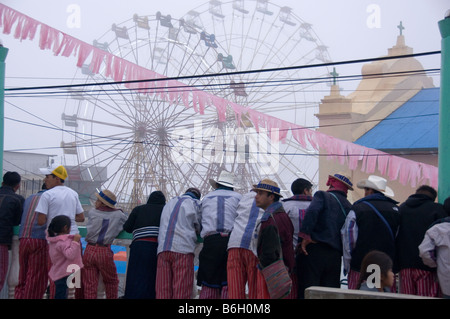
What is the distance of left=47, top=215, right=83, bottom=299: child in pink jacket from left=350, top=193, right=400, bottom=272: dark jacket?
8.79ft

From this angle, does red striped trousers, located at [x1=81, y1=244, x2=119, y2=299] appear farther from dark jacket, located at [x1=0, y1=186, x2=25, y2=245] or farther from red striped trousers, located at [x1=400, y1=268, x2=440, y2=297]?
red striped trousers, located at [x1=400, y1=268, x2=440, y2=297]

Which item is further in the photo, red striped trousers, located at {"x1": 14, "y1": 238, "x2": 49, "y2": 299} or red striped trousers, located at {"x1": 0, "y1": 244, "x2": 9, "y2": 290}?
red striped trousers, located at {"x1": 0, "y1": 244, "x2": 9, "y2": 290}

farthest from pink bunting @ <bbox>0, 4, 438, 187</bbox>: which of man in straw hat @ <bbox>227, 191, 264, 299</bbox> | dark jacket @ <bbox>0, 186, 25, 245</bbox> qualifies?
man in straw hat @ <bbox>227, 191, 264, 299</bbox>

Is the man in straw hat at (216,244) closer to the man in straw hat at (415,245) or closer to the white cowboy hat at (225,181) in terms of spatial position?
the white cowboy hat at (225,181)

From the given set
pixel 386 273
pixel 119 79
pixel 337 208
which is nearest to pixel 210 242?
pixel 337 208

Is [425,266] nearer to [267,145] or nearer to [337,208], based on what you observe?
[337,208]

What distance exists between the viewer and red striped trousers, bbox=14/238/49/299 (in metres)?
6.34

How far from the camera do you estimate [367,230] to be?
17.5ft

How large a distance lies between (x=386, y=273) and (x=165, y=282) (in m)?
2.41

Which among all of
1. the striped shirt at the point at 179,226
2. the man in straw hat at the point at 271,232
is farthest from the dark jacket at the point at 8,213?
the man in straw hat at the point at 271,232

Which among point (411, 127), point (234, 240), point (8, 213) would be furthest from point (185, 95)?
point (411, 127)

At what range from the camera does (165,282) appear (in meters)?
5.95

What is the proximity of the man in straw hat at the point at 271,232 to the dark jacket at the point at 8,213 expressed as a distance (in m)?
2.79

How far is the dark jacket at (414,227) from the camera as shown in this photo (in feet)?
17.6
